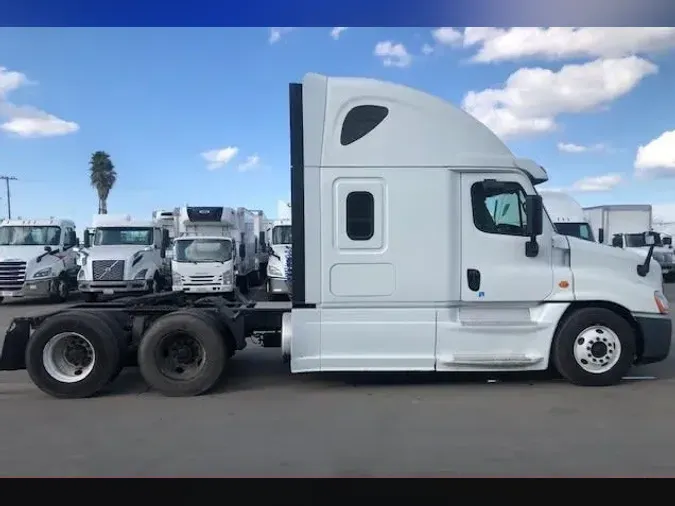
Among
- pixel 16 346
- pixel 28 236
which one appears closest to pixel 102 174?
pixel 28 236

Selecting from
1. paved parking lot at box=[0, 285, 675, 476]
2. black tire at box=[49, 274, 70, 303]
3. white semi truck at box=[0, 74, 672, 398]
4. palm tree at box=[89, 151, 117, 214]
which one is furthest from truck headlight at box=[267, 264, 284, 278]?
palm tree at box=[89, 151, 117, 214]

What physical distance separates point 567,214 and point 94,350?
15419mm

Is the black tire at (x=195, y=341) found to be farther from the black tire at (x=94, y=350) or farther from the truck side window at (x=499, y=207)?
the truck side window at (x=499, y=207)

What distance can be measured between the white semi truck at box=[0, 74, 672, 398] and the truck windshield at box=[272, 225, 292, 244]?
48.6ft

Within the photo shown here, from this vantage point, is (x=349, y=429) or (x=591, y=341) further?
(x=591, y=341)

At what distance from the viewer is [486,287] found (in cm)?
728

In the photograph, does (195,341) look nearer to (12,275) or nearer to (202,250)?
(202,250)

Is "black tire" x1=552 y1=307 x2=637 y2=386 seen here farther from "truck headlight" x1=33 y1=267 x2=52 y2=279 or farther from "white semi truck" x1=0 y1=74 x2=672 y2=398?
"truck headlight" x1=33 y1=267 x2=52 y2=279

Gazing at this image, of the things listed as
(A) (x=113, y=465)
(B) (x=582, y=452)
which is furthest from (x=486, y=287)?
(A) (x=113, y=465)

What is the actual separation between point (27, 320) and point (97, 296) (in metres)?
12.3

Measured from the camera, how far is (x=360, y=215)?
721 centimetres

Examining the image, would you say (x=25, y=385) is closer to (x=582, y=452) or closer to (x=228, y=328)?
(x=228, y=328)

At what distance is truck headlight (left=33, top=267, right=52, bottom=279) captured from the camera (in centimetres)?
1927
